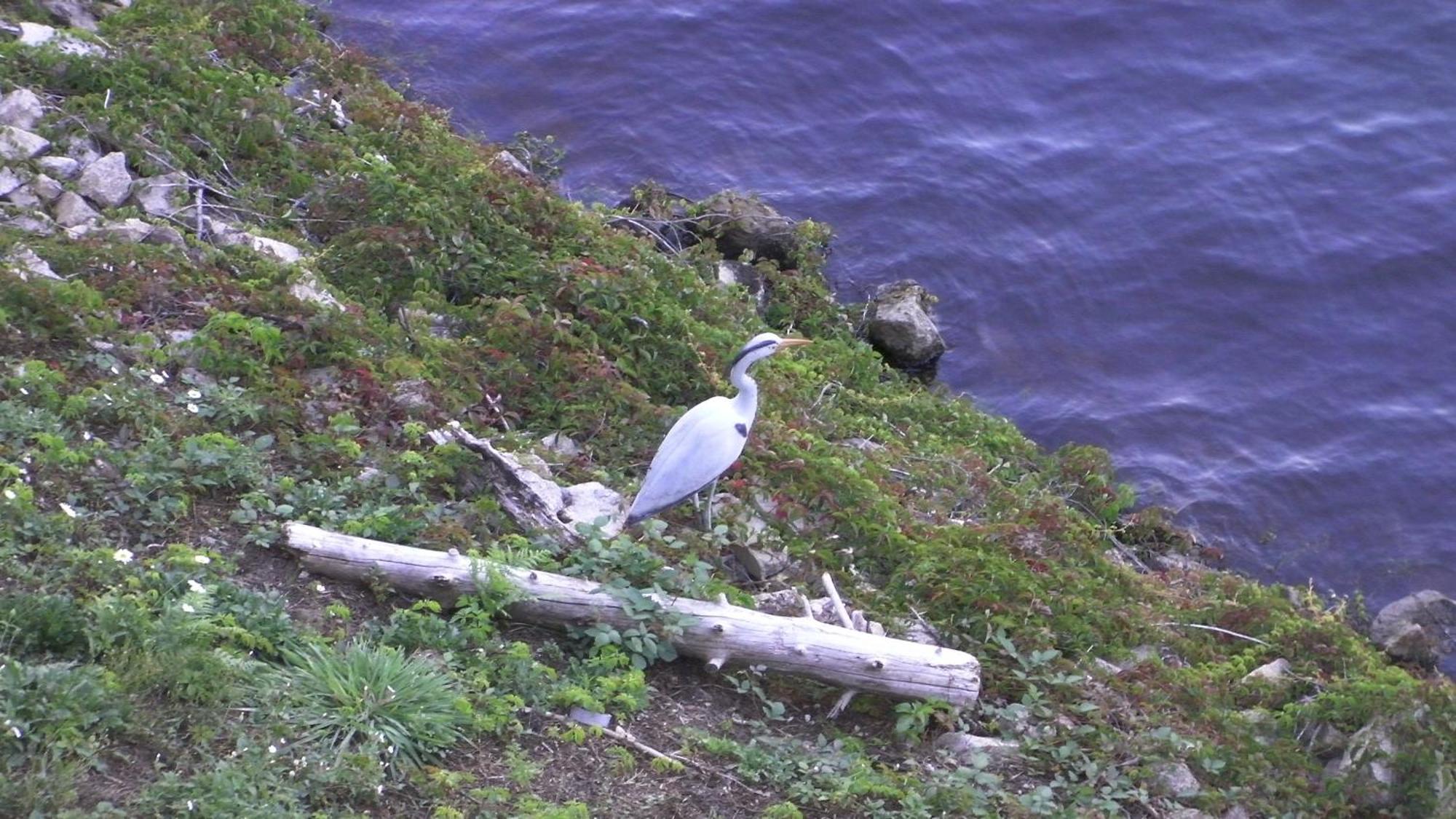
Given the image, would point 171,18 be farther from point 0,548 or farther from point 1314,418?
point 1314,418

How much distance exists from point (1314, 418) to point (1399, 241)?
125 inches

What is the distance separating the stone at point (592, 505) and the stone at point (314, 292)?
79.8 inches

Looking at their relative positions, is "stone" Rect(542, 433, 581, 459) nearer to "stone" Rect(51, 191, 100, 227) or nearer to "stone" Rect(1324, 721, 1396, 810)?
"stone" Rect(51, 191, 100, 227)

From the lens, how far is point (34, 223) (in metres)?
8.16

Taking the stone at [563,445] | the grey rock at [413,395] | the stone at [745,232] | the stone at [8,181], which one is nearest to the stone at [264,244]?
the stone at [8,181]

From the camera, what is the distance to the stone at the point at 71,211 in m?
8.44

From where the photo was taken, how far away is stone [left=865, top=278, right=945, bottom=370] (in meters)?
12.7

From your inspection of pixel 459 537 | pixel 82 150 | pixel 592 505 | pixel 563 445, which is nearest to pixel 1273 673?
pixel 592 505

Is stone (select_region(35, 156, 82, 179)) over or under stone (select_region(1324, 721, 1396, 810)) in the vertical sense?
over

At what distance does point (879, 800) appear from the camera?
544 centimetres

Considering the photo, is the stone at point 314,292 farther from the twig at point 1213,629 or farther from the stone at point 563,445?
the twig at point 1213,629

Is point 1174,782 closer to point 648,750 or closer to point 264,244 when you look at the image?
point 648,750

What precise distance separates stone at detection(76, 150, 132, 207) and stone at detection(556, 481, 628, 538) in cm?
405

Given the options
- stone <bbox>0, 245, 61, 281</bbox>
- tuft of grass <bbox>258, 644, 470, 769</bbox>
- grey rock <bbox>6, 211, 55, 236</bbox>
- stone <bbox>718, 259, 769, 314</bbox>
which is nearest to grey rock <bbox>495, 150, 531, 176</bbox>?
stone <bbox>718, 259, 769, 314</bbox>
